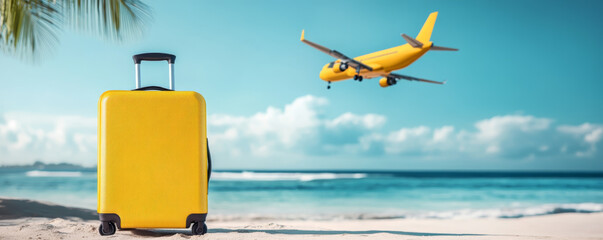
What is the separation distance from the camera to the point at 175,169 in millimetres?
3693

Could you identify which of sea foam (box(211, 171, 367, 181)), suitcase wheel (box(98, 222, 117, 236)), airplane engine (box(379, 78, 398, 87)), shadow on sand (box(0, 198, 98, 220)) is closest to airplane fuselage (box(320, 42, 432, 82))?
airplane engine (box(379, 78, 398, 87))

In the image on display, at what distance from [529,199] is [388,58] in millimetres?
13512

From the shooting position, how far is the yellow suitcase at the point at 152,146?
12.1 feet

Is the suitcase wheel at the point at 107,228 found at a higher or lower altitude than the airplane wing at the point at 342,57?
lower

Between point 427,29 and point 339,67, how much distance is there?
103 inches

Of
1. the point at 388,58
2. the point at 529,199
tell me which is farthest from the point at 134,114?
the point at 529,199

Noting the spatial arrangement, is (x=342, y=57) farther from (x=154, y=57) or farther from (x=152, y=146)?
(x=152, y=146)

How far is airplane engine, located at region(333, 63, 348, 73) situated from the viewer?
13.6 metres

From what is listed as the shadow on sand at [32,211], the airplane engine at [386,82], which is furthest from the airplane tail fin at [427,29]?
the shadow on sand at [32,211]

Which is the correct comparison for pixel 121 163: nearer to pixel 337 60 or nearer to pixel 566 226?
pixel 566 226

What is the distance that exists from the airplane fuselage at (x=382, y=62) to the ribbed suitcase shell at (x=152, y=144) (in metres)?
9.01

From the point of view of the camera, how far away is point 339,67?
13.9 meters

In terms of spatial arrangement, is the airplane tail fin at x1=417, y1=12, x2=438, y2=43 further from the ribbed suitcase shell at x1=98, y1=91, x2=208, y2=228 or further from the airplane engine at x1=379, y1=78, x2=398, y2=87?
the ribbed suitcase shell at x1=98, y1=91, x2=208, y2=228

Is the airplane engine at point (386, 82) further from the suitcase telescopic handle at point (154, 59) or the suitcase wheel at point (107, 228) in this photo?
the suitcase wheel at point (107, 228)
